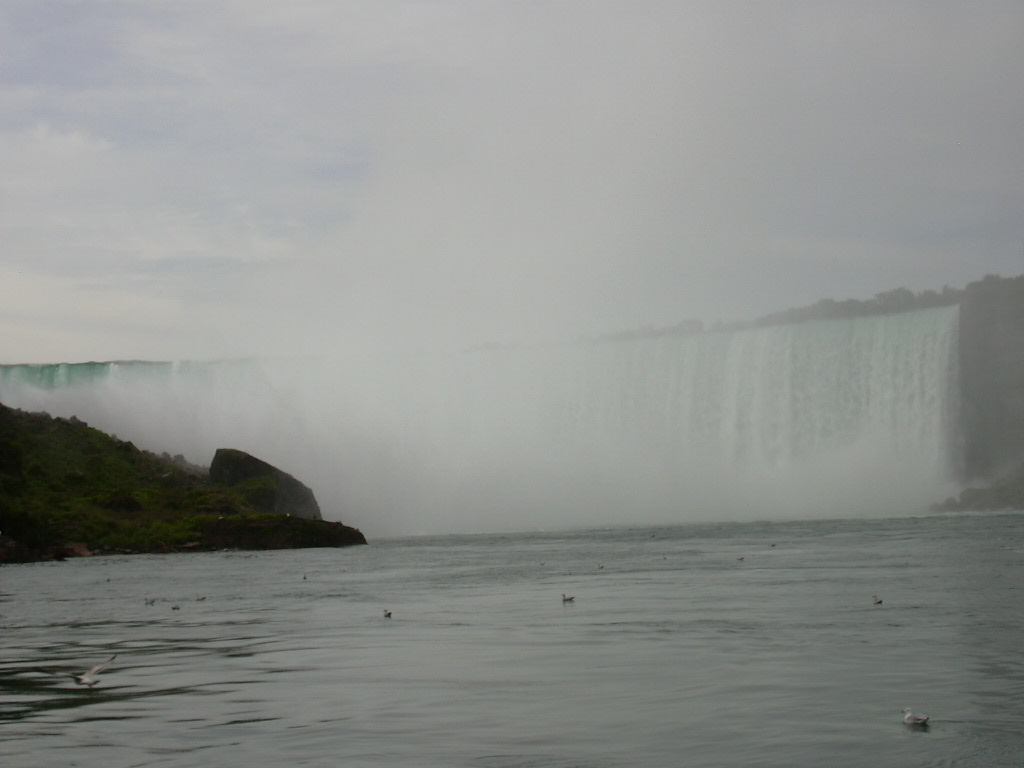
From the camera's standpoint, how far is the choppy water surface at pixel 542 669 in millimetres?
11289

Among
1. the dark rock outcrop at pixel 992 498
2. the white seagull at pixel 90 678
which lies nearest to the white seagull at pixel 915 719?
the white seagull at pixel 90 678

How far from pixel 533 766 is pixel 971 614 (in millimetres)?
11909

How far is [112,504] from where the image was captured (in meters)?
66.8

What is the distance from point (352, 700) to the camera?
14078mm

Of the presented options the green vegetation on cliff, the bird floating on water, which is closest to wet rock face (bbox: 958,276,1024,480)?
the green vegetation on cliff

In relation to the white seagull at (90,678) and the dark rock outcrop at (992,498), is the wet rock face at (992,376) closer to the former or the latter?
the dark rock outcrop at (992,498)

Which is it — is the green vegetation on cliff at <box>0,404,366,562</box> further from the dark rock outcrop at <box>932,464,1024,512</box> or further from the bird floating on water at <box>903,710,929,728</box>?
the bird floating on water at <box>903,710,929,728</box>

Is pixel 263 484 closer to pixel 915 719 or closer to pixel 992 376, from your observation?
pixel 992 376

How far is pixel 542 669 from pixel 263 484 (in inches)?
2279

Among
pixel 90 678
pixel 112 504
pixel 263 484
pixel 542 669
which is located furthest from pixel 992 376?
pixel 90 678

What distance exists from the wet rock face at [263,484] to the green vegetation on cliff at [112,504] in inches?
7.5

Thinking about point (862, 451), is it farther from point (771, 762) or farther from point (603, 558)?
point (771, 762)

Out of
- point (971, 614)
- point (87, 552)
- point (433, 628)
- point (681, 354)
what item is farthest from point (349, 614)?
point (681, 354)

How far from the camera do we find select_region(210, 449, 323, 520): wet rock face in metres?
71.8
